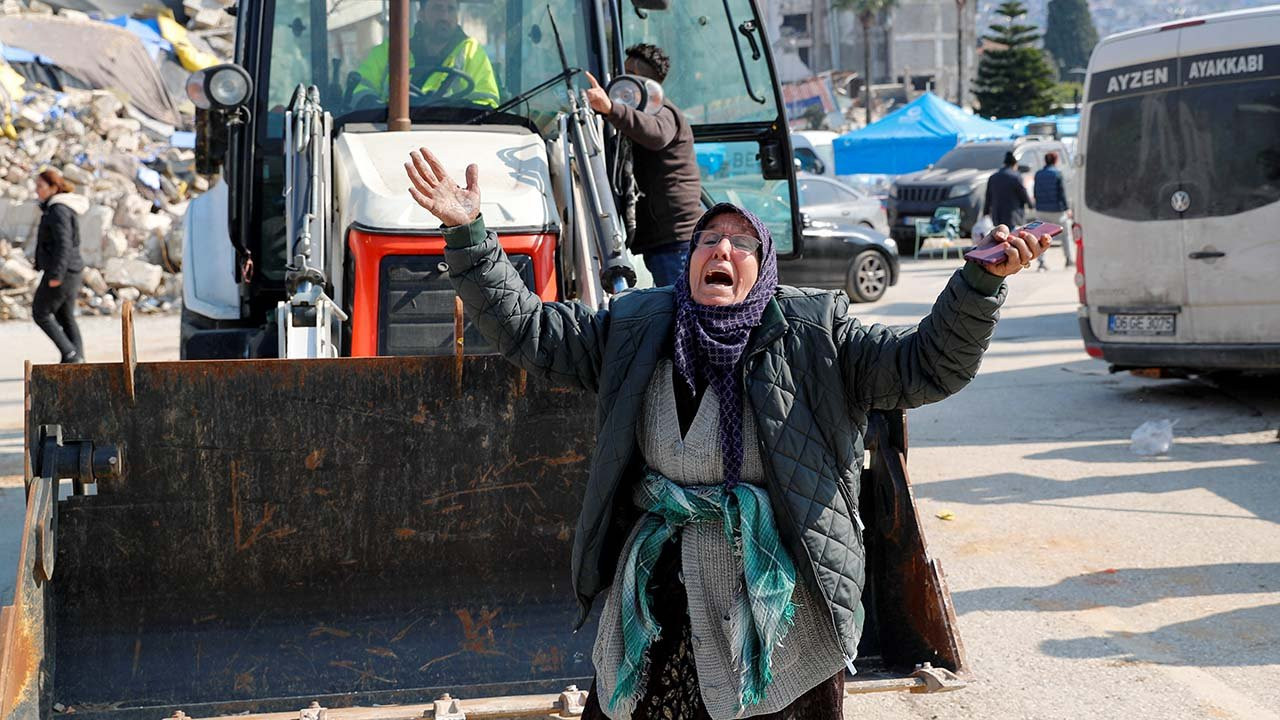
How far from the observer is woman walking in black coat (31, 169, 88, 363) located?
1243 centimetres

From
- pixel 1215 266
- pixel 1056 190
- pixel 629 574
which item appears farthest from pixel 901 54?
pixel 629 574

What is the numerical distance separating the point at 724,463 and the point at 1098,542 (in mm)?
4470

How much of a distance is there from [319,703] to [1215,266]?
7915 mm

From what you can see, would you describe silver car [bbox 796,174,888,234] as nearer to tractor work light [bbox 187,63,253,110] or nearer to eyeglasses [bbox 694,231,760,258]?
tractor work light [bbox 187,63,253,110]

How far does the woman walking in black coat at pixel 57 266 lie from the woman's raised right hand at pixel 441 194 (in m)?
9.84

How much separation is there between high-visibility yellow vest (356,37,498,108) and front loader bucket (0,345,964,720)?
2276 mm

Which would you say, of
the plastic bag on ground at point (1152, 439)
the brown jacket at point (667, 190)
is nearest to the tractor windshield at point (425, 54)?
the brown jacket at point (667, 190)

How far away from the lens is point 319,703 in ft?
15.1

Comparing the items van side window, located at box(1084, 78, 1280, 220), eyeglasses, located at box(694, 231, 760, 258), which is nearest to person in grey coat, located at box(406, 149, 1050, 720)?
eyeglasses, located at box(694, 231, 760, 258)

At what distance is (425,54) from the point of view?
6812 mm

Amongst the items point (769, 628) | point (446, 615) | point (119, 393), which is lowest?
point (446, 615)

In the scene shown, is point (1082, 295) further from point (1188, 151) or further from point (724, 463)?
point (724, 463)

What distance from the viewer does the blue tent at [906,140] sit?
36812 millimetres

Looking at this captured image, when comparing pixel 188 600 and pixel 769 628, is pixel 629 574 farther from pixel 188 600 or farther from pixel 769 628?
pixel 188 600
